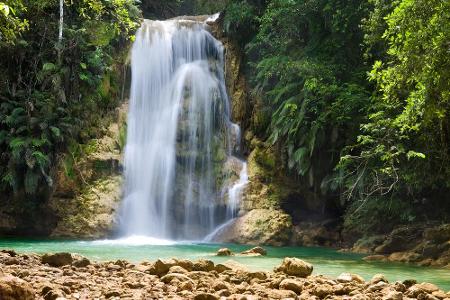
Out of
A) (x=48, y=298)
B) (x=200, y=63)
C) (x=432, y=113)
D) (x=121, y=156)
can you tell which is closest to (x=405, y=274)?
(x=432, y=113)

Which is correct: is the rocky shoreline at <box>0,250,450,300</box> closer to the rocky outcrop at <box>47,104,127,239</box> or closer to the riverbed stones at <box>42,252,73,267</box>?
the riverbed stones at <box>42,252,73,267</box>

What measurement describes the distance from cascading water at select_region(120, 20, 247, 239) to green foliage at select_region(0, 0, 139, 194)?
161 centimetres

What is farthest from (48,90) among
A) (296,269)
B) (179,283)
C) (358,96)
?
(179,283)

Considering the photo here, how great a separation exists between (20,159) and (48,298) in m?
13.4

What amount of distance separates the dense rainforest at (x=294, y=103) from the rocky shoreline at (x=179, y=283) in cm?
592

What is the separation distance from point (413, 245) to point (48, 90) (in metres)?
14.1

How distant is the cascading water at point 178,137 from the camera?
1844 centimetres

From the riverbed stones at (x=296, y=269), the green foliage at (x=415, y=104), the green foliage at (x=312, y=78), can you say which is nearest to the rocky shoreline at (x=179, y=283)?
the riverbed stones at (x=296, y=269)

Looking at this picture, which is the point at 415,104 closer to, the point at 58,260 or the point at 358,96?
the point at 358,96

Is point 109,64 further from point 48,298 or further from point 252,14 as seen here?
point 48,298

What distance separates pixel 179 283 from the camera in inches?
228

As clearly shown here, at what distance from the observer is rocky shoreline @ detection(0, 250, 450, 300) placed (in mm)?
4992

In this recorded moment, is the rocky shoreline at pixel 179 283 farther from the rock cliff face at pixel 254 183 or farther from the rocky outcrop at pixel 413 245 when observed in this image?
the rock cliff face at pixel 254 183

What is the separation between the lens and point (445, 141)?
39.1 ft
